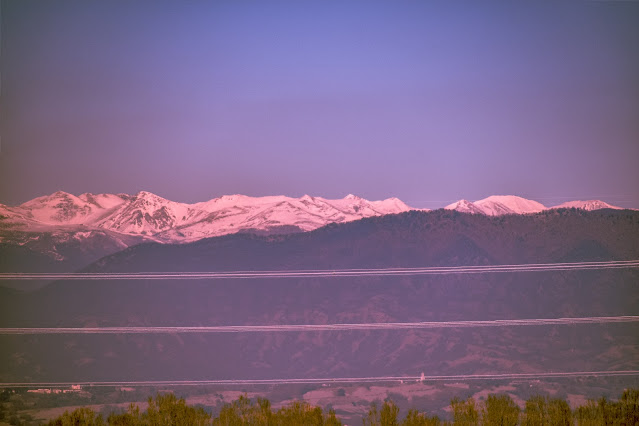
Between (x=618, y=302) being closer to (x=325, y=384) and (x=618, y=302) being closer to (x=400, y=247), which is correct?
(x=400, y=247)

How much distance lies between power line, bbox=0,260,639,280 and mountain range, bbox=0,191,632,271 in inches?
14.2

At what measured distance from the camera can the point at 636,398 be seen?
18.4 metres

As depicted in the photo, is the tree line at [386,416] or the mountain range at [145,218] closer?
the tree line at [386,416]

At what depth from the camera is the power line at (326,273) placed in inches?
963

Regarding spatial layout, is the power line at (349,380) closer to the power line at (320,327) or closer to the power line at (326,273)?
the power line at (320,327)

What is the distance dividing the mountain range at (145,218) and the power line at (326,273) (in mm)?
361

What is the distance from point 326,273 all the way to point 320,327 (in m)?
1.95

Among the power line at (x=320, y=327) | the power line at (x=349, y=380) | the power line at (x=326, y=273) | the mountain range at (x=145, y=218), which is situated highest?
the mountain range at (x=145, y=218)

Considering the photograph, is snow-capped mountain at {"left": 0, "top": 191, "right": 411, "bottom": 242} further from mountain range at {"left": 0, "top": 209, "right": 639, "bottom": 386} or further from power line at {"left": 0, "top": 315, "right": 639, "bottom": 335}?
power line at {"left": 0, "top": 315, "right": 639, "bottom": 335}

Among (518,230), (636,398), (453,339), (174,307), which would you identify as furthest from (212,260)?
(636,398)

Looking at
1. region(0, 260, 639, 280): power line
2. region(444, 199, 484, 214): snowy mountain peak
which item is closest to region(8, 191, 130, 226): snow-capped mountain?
region(0, 260, 639, 280): power line

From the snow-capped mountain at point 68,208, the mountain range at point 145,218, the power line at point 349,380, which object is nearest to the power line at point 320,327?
the power line at point 349,380

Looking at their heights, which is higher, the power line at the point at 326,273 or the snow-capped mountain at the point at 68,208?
the snow-capped mountain at the point at 68,208

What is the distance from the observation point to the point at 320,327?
2548cm
